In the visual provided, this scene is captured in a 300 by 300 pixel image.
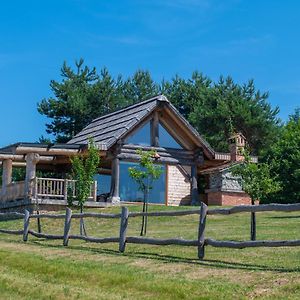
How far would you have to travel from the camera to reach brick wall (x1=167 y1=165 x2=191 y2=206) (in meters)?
34.1

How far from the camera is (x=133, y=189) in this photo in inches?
1318

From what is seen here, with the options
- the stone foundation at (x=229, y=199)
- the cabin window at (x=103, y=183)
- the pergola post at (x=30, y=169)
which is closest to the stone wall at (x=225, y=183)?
the stone foundation at (x=229, y=199)

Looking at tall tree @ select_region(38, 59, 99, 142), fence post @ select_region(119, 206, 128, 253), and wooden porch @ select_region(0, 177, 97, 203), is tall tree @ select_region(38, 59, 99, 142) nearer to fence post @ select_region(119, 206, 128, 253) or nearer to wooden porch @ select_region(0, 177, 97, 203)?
wooden porch @ select_region(0, 177, 97, 203)

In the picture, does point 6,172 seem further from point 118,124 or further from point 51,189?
point 118,124

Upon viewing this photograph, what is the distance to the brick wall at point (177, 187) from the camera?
3412 centimetres

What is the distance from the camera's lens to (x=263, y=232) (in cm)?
2009

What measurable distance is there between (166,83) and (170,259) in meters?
51.6

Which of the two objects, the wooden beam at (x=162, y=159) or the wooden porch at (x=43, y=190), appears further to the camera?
the wooden beam at (x=162, y=159)

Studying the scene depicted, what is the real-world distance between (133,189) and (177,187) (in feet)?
8.04

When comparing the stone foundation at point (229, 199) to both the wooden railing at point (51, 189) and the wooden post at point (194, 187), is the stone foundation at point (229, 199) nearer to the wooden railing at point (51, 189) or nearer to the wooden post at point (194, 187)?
the wooden post at point (194, 187)

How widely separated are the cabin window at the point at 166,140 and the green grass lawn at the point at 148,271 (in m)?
14.3

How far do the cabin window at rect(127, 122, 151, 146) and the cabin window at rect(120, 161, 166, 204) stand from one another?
114 centimetres

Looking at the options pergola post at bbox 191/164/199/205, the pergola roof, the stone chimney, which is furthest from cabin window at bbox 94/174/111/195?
the stone chimney

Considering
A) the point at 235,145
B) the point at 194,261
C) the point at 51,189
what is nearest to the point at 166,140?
the point at 235,145
